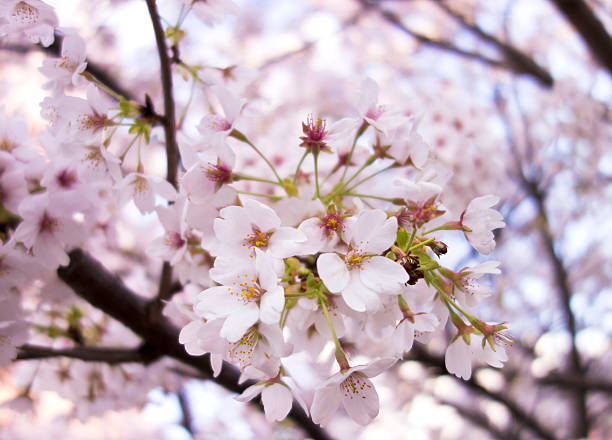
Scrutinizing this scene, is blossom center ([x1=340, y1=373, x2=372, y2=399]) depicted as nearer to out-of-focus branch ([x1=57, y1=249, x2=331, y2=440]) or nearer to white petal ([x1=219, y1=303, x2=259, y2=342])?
white petal ([x1=219, y1=303, x2=259, y2=342])

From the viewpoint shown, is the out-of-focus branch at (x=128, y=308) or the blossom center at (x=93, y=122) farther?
the out-of-focus branch at (x=128, y=308)

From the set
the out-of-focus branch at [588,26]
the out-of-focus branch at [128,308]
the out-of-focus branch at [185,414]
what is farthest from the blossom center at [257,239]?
the out-of-focus branch at [588,26]

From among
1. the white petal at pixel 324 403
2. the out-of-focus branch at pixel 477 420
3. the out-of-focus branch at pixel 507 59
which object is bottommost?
the out-of-focus branch at pixel 477 420

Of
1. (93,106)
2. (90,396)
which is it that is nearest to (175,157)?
(93,106)

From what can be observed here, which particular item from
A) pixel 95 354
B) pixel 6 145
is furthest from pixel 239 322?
pixel 6 145

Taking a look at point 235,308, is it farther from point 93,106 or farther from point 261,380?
point 93,106

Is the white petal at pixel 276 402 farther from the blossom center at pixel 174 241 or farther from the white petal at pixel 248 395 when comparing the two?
the blossom center at pixel 174 241

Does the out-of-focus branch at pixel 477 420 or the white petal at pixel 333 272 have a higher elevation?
the white petal at pixel 333 272

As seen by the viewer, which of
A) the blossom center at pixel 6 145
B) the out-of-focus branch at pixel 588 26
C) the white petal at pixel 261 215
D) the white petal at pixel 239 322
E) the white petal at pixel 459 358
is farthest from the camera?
the out-of-focus branch at pixel 588 26
